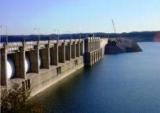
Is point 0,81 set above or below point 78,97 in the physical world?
above

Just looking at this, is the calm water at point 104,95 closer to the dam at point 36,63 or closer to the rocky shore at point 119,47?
the dam at point 36,63

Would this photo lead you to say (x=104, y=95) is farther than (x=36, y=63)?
No

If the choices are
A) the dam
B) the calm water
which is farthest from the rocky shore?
the calm water

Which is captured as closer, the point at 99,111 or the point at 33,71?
the point at 99,111

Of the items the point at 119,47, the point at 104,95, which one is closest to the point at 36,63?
the point at 104,95

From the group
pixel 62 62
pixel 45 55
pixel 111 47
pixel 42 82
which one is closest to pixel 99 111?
pixel 42 82

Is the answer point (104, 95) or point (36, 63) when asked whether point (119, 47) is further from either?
point (104, 95)

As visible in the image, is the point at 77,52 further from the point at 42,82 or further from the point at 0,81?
the point at 0,81

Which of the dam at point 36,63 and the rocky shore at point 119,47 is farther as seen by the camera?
the rocky shore at point 119,47

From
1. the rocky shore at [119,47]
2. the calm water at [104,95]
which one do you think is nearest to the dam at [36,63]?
the calm water at [104,95]
